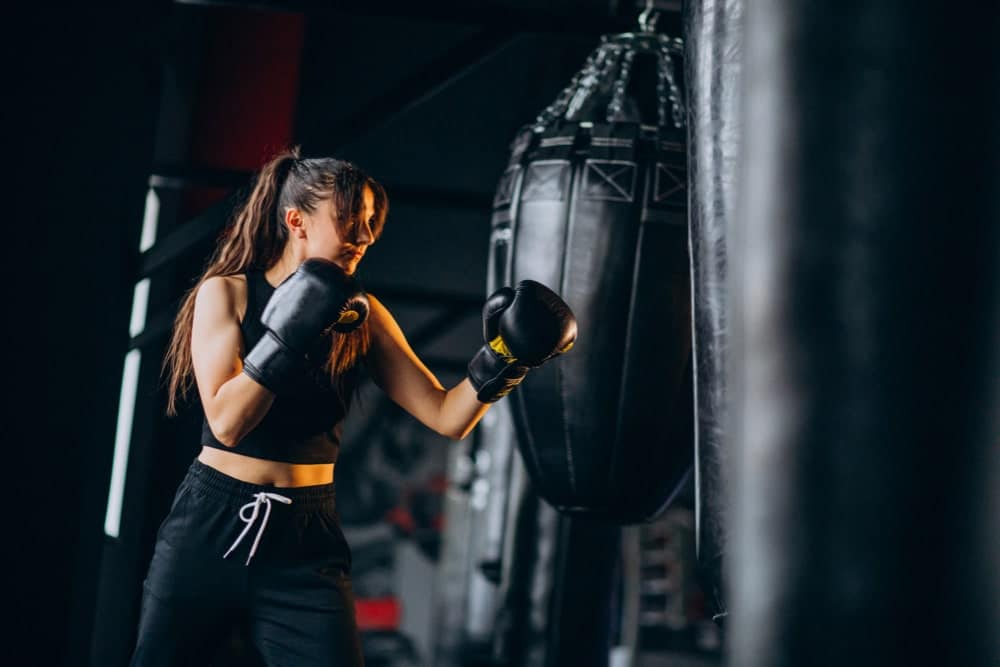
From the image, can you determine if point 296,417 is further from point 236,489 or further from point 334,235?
point 334,235

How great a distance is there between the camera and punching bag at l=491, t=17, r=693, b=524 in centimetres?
207

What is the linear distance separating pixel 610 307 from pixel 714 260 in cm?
78

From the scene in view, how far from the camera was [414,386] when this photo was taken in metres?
2.05

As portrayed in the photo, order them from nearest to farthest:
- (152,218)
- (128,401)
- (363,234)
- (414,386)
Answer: (363,234), (414,386), (128,401), (152,218)

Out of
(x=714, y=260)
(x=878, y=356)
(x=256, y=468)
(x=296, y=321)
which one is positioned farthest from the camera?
(x=256, y=468)

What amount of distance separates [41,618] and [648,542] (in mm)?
8634

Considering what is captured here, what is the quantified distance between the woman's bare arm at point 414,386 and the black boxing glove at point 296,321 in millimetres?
311

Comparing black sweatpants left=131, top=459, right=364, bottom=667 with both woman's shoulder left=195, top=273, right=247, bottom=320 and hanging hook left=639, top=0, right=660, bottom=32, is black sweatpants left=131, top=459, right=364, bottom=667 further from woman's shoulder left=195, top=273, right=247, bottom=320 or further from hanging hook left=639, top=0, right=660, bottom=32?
hanging hook left=639, top=0, right=660, bottom=32

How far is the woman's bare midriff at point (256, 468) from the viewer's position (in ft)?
5.90

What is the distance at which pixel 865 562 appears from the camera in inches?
19.9

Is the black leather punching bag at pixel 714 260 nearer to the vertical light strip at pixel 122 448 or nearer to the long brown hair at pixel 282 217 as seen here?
the long brown hair at pixel 282 217

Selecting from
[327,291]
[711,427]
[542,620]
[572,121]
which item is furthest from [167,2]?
[542,620]

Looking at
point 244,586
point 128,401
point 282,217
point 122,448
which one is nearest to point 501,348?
point 282,217

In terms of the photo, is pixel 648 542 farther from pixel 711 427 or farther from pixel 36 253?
pixel 711 427
